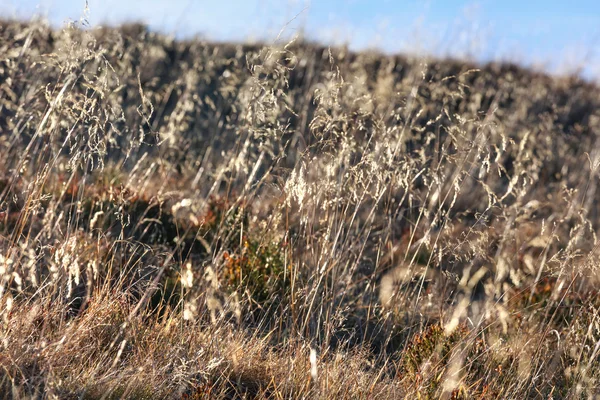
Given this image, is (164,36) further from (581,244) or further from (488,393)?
(488,393)

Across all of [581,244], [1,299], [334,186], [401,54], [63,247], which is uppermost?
[401,54]

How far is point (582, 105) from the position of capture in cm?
1113

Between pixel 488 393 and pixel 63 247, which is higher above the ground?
pixel 63 247

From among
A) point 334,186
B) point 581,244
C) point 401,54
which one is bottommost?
point 581,244

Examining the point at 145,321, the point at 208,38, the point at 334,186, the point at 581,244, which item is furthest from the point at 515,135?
the point at 145,321

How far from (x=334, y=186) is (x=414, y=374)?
0.94 m

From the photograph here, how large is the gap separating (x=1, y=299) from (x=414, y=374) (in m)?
1.71

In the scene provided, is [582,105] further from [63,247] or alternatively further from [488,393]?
[63,247]

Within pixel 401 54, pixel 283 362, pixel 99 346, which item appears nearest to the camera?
pixel 99 346

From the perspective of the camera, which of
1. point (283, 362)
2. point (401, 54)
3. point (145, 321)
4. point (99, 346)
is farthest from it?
point (401, 54)

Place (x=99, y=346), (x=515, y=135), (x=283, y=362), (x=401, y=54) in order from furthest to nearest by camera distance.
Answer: (x=401, y=54), (x=515, y=135), (x=283, y=362), (x=99, y=346)

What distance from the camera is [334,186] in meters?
2.98

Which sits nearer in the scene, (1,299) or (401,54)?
(1,299)

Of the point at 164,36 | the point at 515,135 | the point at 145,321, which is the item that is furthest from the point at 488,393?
the point at 164,36
